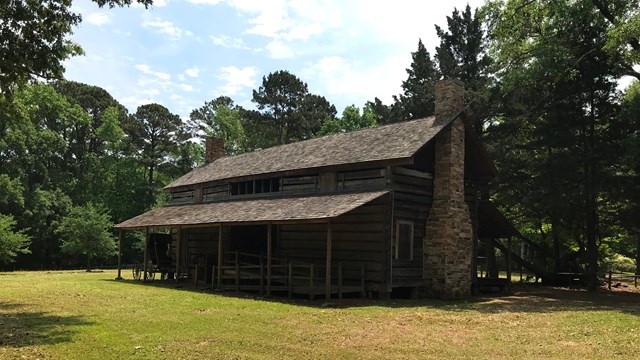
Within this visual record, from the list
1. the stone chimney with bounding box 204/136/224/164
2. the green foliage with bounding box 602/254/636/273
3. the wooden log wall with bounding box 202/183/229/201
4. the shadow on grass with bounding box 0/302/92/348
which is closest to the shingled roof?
the wooden log wall with bounding box 202/183/229/201

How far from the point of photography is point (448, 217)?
20.1 m

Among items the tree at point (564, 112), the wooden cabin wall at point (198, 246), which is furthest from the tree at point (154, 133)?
the tree at point (564, 112)

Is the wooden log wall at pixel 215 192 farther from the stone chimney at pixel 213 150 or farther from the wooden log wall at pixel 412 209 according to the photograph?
the wooden log wall at pixel 412 209

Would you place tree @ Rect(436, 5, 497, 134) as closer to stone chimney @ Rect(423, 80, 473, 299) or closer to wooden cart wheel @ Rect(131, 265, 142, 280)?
stone chimney @ Rect(423, 80, 473, 299)

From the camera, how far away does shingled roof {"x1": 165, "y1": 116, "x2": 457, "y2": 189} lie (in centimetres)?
1977

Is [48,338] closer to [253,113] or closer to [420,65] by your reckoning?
[420,65]

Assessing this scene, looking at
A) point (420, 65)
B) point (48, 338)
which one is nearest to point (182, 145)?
point (420, 65)

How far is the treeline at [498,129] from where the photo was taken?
2562 cm

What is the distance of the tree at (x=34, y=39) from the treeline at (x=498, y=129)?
165cm

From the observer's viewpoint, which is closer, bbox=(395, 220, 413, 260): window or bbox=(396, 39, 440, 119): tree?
bbox=(395, 220, 413, 260): window

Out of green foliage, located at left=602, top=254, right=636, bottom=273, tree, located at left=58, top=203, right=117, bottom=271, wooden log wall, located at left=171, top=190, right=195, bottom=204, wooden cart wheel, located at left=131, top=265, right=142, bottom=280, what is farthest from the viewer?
green foliage, located at left=602, top=254, right=636, bottom=273

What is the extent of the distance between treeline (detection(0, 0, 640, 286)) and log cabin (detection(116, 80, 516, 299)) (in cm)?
632

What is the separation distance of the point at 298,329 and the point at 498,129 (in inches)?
907

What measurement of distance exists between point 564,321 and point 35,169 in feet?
156
